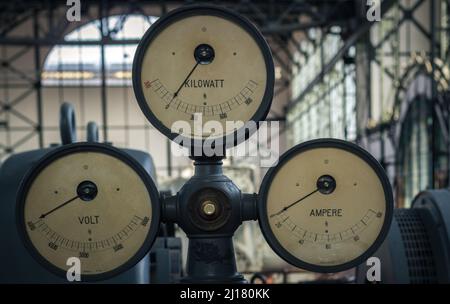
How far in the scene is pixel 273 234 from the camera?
193 centimetres

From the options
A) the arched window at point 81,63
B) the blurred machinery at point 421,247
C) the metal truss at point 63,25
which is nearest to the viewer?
the blurred machinery at point 421,247

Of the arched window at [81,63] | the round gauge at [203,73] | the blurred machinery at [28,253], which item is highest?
the arched window at [81,63]

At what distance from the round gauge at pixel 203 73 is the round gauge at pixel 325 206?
177 mm

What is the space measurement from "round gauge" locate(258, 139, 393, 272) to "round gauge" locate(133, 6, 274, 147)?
0.58 feet

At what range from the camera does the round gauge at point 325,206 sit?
1.92 metres

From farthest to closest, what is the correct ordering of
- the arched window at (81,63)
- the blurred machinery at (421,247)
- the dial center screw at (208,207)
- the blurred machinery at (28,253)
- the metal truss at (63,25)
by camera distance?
1. the arched window at (81,63)
2. the metal truss at (63,25)
3. the blurred machinery at (28,253)
4. the blurred machinery at (421,247)
5. the dial center screw at (208,207)

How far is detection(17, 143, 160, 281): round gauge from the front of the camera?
1.92m

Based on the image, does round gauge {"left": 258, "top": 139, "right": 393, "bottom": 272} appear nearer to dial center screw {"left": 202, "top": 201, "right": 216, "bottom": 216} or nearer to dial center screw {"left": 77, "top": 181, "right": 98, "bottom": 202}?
dial center screw {"left": 202, "top": 201, "right": 216, "bottom": 216}

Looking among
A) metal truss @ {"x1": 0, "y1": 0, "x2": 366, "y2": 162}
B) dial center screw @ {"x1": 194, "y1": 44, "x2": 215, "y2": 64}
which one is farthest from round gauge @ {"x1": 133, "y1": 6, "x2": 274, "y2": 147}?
metal truss @ {"x1": 0, "y1": 0, "x2": 366, "y2": 162}

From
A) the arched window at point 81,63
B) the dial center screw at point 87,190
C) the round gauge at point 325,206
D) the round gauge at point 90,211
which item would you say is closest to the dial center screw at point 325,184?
the round gauge at point 325,206

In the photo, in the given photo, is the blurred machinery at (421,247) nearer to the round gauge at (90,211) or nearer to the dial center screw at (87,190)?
the round gauge at (90,211)

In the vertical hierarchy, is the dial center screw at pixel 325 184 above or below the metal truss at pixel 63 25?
below

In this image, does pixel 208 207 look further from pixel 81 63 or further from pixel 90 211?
pixel 81 63
